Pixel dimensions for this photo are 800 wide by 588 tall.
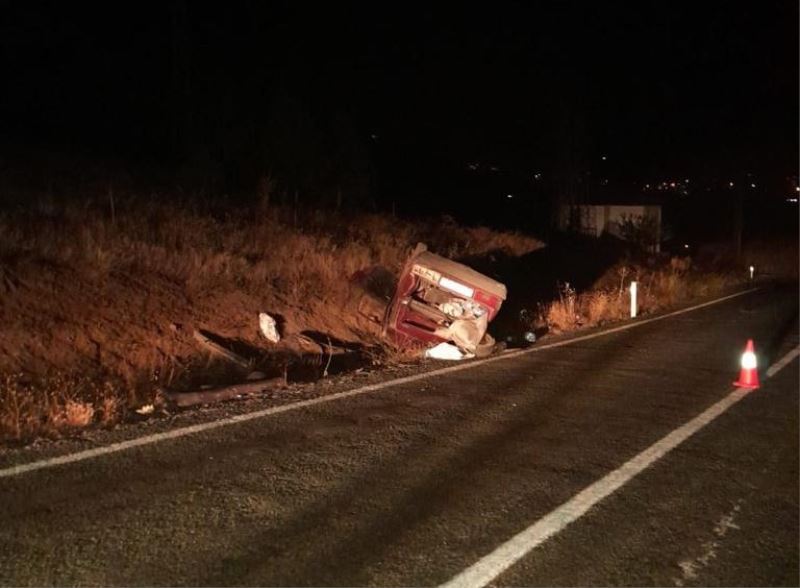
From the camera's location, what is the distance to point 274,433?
7152 mm

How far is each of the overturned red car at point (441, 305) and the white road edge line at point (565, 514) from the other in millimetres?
3717

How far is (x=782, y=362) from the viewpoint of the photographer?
11.1m

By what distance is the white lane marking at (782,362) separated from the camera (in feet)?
34.2

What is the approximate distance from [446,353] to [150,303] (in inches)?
158

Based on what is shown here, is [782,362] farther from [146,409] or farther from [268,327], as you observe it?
[146,409]

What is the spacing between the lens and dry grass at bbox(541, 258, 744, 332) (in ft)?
50.2

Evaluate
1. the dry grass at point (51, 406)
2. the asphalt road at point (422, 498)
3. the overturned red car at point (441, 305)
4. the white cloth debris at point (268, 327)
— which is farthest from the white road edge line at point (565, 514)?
the white cloth debris at point (268, 327)

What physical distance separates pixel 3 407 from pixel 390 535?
4287 millimetres

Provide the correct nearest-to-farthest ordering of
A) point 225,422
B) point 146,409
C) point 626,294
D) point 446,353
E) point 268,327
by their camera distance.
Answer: point 225,422, point 146,409, point 446,353, point 268,327, point 626,294

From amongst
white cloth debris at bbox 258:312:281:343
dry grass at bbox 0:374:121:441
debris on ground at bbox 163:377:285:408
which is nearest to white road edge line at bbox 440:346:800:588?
dry grass at bbox 0:374:121:441

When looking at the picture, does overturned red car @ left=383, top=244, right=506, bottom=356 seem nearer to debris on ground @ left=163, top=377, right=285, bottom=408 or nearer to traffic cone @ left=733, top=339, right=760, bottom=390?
debris on ground @ left=163, top=377, right=285, bottom=408

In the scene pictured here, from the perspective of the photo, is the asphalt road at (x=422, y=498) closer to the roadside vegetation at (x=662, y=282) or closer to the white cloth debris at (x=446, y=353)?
the white cloth debris at (x=446, y=353)

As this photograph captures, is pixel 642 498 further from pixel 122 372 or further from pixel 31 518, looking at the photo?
pixel 122 372

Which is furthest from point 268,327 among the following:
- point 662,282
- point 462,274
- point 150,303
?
point 662,282
